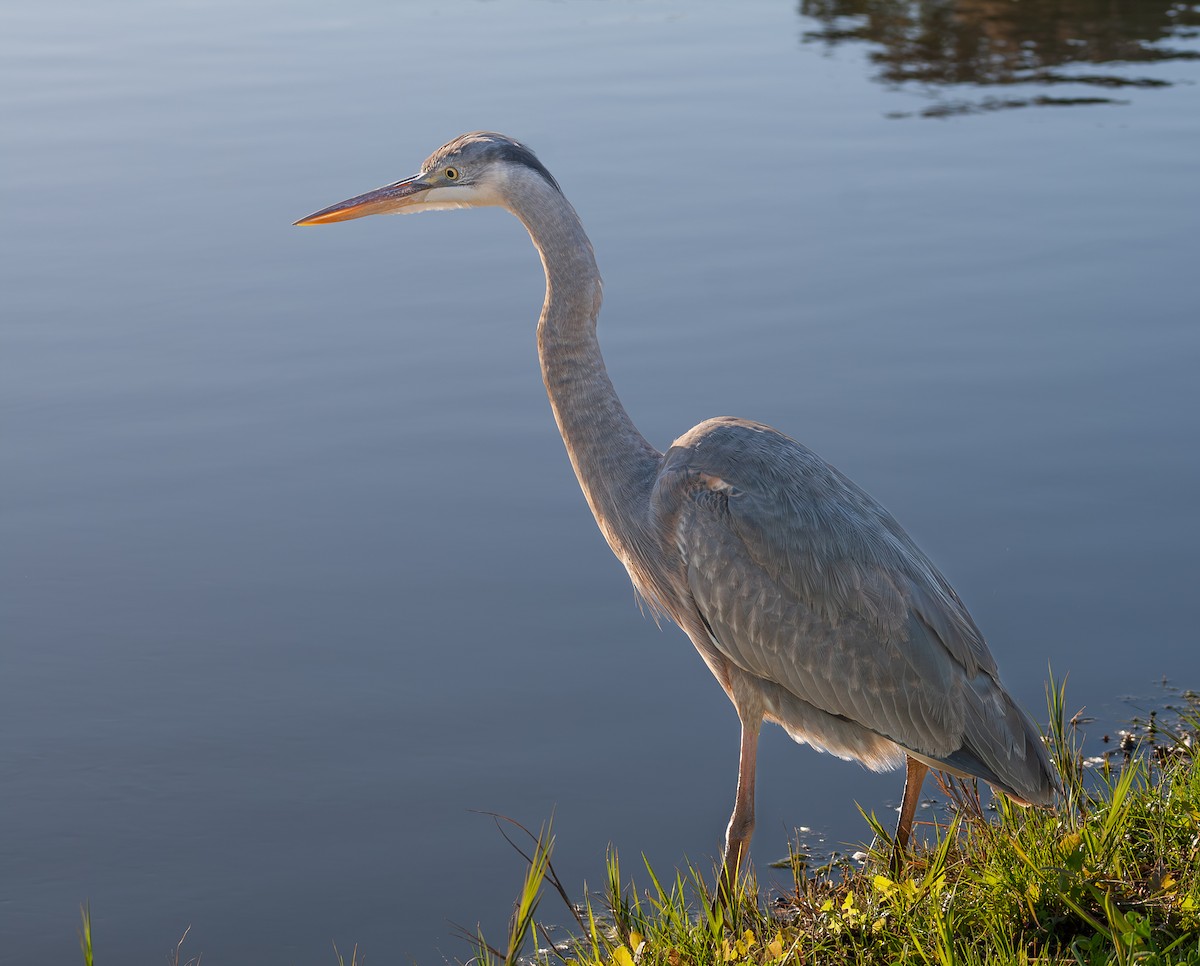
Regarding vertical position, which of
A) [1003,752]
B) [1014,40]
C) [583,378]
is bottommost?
[1003,752]

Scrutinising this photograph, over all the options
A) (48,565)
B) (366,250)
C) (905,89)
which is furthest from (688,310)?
(905,89)

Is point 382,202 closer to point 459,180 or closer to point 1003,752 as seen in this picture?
point 459,180

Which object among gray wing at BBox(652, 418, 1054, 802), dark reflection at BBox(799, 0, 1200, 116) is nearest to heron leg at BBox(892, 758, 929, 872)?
gray wing at BBox(652, 418, 1054, 802)

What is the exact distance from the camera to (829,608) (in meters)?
4.22

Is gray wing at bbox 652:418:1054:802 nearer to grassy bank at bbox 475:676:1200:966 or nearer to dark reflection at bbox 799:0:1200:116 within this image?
grassy bank at bbox 475:676:1200:966

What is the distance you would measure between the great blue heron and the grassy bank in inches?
11.5

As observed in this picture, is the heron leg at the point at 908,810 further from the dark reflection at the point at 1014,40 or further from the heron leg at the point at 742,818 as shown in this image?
the dark reflection at the point at 1014,40

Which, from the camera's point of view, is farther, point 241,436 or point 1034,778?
point 241,436

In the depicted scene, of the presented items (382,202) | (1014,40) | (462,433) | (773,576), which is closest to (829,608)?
(773,576)

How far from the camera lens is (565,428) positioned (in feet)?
15.0

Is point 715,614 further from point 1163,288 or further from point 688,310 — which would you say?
point 1163,288

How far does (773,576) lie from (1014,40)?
38.6 ft

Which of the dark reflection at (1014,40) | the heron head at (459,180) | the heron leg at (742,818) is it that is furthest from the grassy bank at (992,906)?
the dark reflection at (1014,40)

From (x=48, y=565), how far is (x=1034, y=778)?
417 cm
